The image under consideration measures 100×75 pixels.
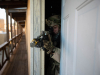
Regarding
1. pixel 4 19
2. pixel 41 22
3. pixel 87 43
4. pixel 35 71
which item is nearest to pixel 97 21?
pixel 87 43

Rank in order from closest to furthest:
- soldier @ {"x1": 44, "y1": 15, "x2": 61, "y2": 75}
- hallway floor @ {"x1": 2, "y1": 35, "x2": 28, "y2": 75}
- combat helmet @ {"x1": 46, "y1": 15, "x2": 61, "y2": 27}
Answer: soldier @ {"x1": 44, "y1": 15, "x2": 61, "y2": 75}
combat helmet @ {"x1": 46, "y1": 15, "x2": 61, "y2": 27}
hallway floor @ {"x1": 2, "y1": 35, "x2": 28, "y2": 75}

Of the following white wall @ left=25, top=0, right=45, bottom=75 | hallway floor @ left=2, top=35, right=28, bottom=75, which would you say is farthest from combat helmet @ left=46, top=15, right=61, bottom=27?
hallway floor @ left=2, top=35, right=28, bottom=75

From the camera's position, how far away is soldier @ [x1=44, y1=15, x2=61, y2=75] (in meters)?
0.91

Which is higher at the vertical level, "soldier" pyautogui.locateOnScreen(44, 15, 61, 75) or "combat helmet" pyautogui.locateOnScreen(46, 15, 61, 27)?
"combat helmet" pyautogui.locateOnScreen(46, 15, 61, 27)

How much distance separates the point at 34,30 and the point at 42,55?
306mm

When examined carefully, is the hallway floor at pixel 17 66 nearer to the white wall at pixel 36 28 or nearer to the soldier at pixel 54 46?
the soldier at pixel 54 46

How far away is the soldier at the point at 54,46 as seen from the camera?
35.8 inches

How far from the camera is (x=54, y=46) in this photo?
93 cm

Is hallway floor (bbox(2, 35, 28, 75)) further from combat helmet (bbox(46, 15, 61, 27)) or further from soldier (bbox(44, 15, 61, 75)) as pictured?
combat helmet (bbox(46, 15, 61, 27))

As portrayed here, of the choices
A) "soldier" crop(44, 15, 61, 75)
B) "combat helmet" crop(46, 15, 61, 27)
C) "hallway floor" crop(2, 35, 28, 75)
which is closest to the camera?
"soldier" crop(44, 15, 61, 75)

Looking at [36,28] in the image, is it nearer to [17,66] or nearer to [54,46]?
[54,46]

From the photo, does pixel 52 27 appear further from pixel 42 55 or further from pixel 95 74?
pixel 95 74

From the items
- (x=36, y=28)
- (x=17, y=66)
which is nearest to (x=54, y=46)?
(x=36, y=28)

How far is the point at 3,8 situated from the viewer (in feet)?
13.9
